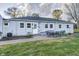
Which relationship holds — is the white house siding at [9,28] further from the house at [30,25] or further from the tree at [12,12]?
the tree at [12,12]

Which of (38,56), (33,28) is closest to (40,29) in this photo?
(33,28)

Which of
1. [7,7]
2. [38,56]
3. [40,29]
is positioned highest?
[7,7]

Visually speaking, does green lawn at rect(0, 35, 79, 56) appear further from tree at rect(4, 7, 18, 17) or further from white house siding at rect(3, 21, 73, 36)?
tree at rect(4, 7, 18, 17)

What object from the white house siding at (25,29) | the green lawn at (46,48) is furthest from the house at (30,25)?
the green lawn at (46,48)

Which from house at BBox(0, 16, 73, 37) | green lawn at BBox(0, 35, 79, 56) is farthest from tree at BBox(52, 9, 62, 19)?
green lawn at BBox(0, 35, 79, 56)

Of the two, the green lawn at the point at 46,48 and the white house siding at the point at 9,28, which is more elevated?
the white house siding at the point at 9,28

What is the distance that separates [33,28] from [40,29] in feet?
0.30

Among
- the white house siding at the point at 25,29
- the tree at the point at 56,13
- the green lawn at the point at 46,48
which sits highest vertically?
the tree at the point at 56,13

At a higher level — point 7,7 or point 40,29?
point 7,7

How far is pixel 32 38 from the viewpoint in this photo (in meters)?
3.88

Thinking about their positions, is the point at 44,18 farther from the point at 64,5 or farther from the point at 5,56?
the point at 5,56

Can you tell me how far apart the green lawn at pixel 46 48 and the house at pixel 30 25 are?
141mm

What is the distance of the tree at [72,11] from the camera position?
386cm

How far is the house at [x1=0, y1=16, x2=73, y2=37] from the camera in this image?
3861 mm
